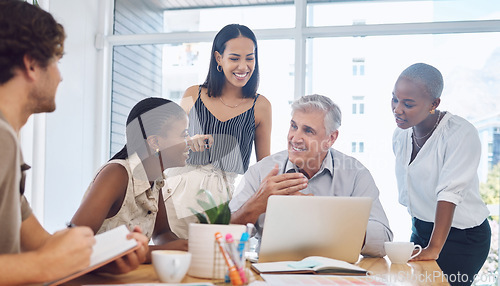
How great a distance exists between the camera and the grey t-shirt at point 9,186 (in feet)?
3.43

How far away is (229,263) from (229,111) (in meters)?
1.73

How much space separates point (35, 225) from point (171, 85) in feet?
9.78

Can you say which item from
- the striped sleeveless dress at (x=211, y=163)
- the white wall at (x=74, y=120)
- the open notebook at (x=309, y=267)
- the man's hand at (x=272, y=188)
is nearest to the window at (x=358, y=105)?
the striped sleeveless dress at (x=211, y=163)

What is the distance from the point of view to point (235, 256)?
1.25 meters

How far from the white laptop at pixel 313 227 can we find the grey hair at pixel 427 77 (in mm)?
1159

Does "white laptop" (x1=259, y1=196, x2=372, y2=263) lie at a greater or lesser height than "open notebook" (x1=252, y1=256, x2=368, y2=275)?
greater

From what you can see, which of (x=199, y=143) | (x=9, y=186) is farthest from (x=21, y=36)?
(x=199, y=143)

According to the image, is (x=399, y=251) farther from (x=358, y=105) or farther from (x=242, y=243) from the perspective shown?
(x=358, y=105)

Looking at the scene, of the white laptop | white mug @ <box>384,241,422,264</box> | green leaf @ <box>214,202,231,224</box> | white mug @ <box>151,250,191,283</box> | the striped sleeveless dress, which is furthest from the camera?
the striped sleeveless dress

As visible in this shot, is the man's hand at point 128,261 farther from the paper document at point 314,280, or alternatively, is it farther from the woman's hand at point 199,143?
the woman's hand at point 199,143

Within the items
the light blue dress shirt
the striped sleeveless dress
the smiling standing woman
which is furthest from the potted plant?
the smiling standing woman

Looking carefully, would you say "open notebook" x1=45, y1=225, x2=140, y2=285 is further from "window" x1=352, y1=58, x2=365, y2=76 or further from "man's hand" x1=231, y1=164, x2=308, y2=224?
"window" x1=352, y1=58, x2=365, y2=76

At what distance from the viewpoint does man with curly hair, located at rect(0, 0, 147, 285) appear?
104 cm

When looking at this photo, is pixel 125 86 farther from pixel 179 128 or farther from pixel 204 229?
pixel 204 229
